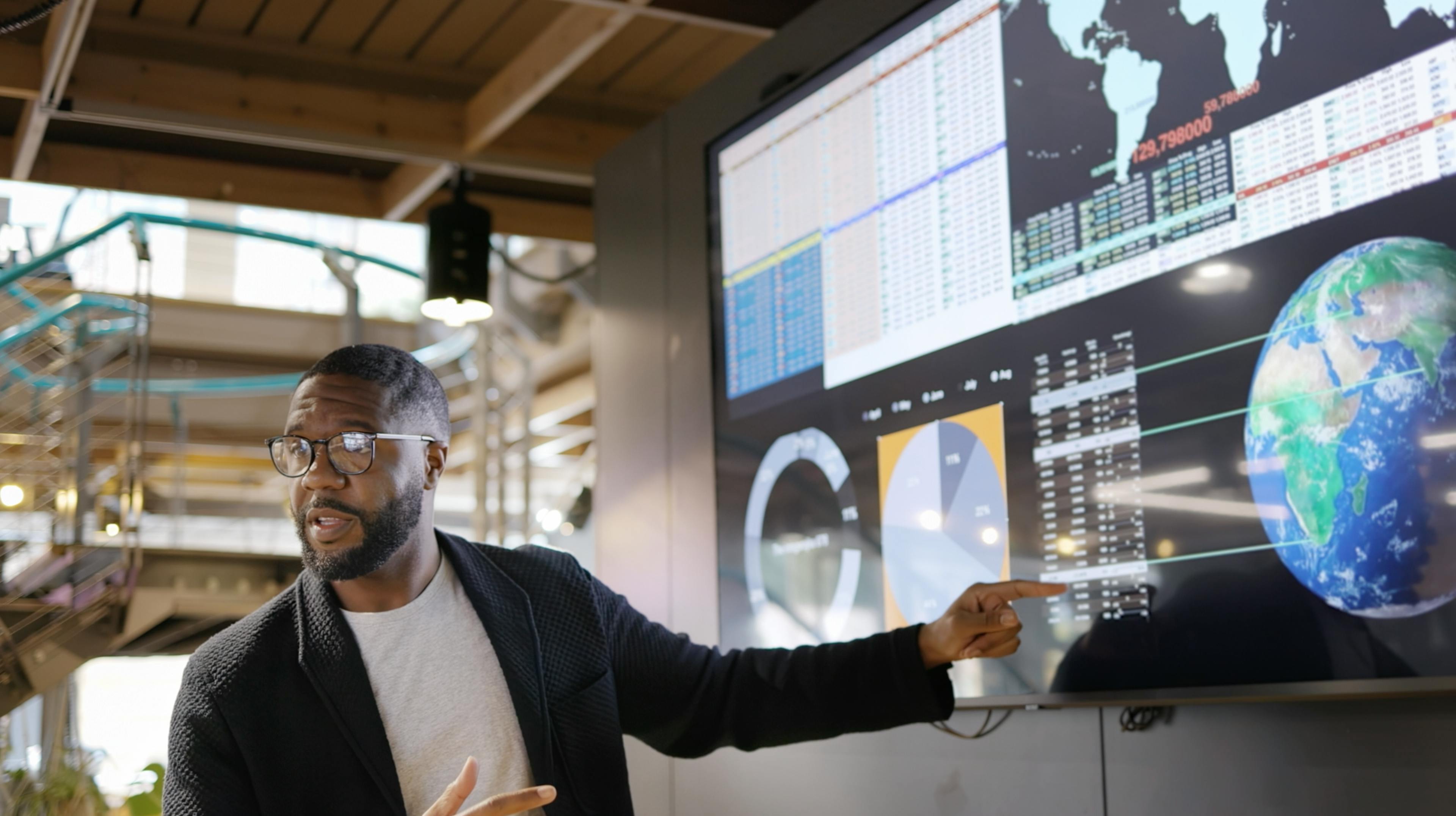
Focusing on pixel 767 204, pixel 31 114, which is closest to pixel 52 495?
pixel 31 114

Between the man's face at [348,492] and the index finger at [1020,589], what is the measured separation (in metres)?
0.83

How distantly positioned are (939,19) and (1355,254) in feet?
3.55

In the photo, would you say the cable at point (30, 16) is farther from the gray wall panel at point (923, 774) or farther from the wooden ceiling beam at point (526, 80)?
the gray wall panel at point (923, 774)

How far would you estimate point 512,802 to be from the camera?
1653mm

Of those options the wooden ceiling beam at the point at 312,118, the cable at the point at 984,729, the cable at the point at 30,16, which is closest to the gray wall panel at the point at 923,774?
the cable at the point at 984,729

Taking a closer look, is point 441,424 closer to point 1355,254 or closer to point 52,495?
point 1355,254

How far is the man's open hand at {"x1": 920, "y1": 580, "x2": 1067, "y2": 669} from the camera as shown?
1.94 meters

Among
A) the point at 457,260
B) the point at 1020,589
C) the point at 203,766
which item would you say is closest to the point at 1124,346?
the point at 1020,589

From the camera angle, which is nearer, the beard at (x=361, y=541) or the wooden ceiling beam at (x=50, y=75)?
the beard at (x=361, y=541)

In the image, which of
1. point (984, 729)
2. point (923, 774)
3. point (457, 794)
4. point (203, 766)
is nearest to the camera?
point (457, 794)

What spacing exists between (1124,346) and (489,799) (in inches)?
43.9

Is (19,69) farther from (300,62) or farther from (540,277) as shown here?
(540,277)

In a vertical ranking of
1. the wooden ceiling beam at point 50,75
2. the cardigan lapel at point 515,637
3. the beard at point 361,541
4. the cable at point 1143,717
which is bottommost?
the cable at point 1143,717

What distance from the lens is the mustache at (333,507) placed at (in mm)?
1937
